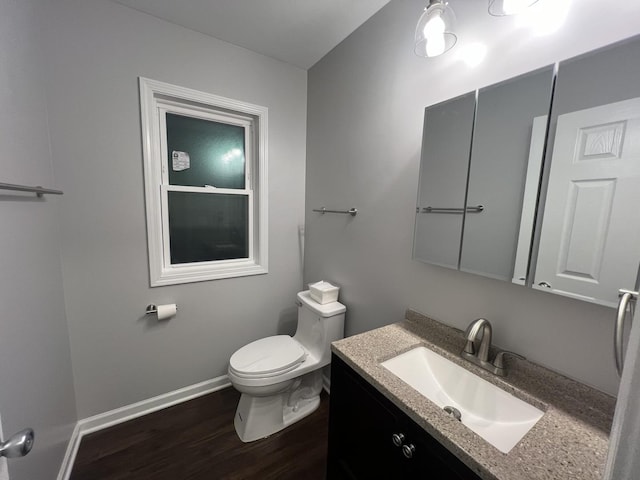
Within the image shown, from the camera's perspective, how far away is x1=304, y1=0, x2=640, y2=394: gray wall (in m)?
0.79

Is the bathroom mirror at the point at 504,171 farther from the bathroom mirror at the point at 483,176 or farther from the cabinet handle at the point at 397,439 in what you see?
the cabinet handle at the point at 397,439

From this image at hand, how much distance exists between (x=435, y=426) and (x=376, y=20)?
192cm

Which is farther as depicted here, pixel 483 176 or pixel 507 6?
pixel 483 176

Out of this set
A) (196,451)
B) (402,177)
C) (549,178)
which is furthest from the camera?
(196,451)

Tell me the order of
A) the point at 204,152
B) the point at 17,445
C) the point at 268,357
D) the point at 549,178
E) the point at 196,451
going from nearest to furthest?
the point at 17,445
the point at 549,178
the point at 196,451
the point at 268,357
the point at 204,152

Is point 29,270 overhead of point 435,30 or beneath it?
beneath

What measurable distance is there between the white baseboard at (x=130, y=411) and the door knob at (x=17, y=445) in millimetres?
1213

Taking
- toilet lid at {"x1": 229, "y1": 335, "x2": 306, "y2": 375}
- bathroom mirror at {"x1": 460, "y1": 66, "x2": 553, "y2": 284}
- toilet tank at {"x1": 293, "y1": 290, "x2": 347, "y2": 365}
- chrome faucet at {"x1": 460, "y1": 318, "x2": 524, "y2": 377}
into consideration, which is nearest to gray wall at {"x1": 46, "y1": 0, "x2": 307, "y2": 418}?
toilet lid at {"x1": 229, "y1": 335, "x2": 306, "y2": 375}

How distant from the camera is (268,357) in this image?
158cm

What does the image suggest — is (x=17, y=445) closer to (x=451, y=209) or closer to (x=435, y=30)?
(x=451, y=209)

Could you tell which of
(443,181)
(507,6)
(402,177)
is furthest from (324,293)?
(507,6)

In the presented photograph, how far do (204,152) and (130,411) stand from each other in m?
1.86

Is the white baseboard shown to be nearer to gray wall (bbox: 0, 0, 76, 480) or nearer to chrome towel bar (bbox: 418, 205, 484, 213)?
gray wall (bbox: 0, 0, 76, 480)

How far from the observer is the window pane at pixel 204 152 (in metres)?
1.76
